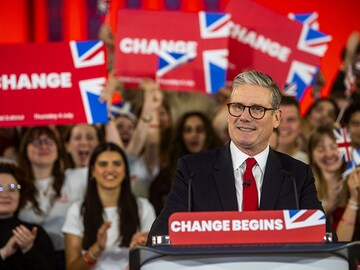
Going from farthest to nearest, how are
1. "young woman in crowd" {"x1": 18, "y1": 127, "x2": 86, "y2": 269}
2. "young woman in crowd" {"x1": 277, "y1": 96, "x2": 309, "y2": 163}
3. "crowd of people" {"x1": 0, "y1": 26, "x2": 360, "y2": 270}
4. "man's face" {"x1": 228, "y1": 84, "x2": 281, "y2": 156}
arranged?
"young woman in crowd" {"x1": 277, "y1": 96, "x2": 309, "y2": 163}
"young woman in crowd" {"x1": 18, "y1": 127, "x2": 86, "y2": 269}
"crowd of people" {"x1": 0, "y1": 26, "x2": 360, "y2": 270}
"man's face" {"x1": 228, "y1": 84, "x2": 281, "y2": 156}

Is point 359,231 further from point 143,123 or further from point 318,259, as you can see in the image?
point 318,259

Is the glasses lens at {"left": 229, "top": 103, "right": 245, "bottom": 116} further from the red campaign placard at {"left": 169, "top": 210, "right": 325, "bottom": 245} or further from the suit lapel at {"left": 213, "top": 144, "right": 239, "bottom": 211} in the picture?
the red campaign placard at {"left": 169, "top": 210, "right": 325, "bottom": 245}

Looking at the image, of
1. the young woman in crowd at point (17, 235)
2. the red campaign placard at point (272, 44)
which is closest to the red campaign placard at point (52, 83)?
the young woman in crowd at point (17, 235)

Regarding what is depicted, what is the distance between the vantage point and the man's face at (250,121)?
8.35ft

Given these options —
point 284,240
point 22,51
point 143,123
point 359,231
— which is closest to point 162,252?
point 284,240

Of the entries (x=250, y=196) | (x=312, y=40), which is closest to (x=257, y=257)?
(x=250, y=196)

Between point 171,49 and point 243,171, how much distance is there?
9.13 ft

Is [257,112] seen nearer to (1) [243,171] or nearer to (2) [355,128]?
(1) [243,171]

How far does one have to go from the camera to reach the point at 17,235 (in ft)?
14.2

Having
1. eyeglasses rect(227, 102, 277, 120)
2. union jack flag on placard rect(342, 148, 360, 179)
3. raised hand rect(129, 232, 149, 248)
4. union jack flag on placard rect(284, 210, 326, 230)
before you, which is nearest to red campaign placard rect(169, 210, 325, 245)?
union jack flag on placard rect(284, 210, 326, 230)

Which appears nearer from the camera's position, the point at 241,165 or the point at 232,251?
the point at 232,251

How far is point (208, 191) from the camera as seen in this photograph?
2.60 m

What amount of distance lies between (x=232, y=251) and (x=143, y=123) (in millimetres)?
3386

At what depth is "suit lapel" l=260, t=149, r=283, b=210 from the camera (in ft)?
8.55
